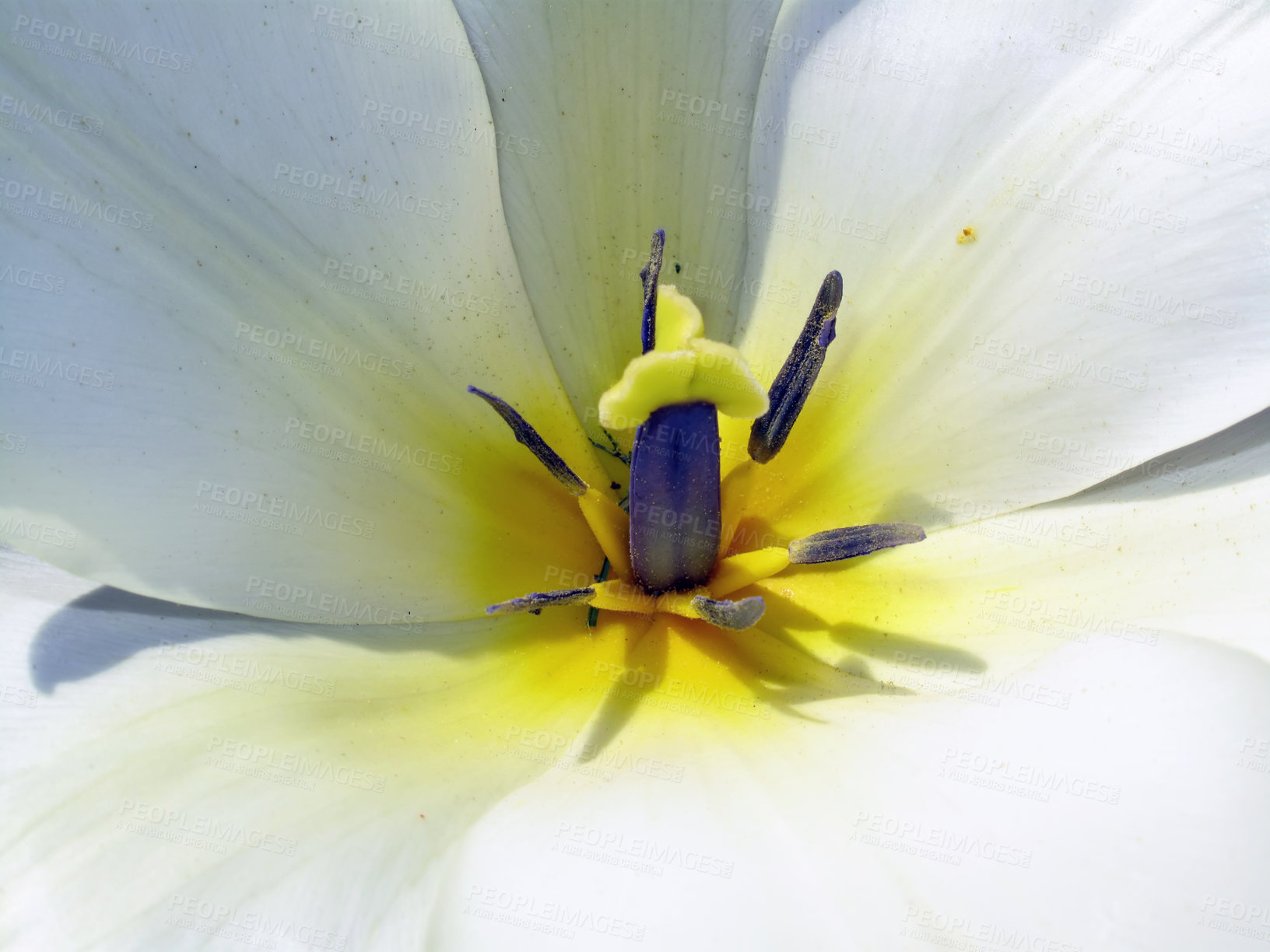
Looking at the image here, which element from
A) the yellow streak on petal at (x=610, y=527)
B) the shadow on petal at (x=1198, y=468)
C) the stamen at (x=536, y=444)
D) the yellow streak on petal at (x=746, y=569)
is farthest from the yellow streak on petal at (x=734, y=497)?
the shadow on petal at (x=1198, y=468)

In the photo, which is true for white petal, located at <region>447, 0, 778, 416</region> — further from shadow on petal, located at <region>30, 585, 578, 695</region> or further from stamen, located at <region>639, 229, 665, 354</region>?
shadow on petal, located at <region>30, 585, 578, 695</region>

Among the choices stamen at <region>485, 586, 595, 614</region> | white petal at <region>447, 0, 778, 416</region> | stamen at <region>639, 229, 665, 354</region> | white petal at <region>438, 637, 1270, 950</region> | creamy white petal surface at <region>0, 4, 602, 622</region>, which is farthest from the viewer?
white petal at <region>447, 0, 778, 416</region>

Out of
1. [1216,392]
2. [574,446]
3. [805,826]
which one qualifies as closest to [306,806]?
[805,826]

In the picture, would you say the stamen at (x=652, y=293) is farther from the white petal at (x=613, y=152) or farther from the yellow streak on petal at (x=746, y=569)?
the yellow streak on petal at (x=746, y=569)

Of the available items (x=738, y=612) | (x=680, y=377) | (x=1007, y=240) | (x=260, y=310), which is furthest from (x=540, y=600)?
(x=1007, y=240)

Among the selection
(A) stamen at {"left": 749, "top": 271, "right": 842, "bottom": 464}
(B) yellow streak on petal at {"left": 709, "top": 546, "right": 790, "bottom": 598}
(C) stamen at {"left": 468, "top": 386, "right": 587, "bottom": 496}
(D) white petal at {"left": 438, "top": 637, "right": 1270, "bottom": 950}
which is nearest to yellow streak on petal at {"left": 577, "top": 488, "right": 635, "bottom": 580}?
(C) stamen at {"left": 468, "top": 386, "right": 587, "bottom": 496}
